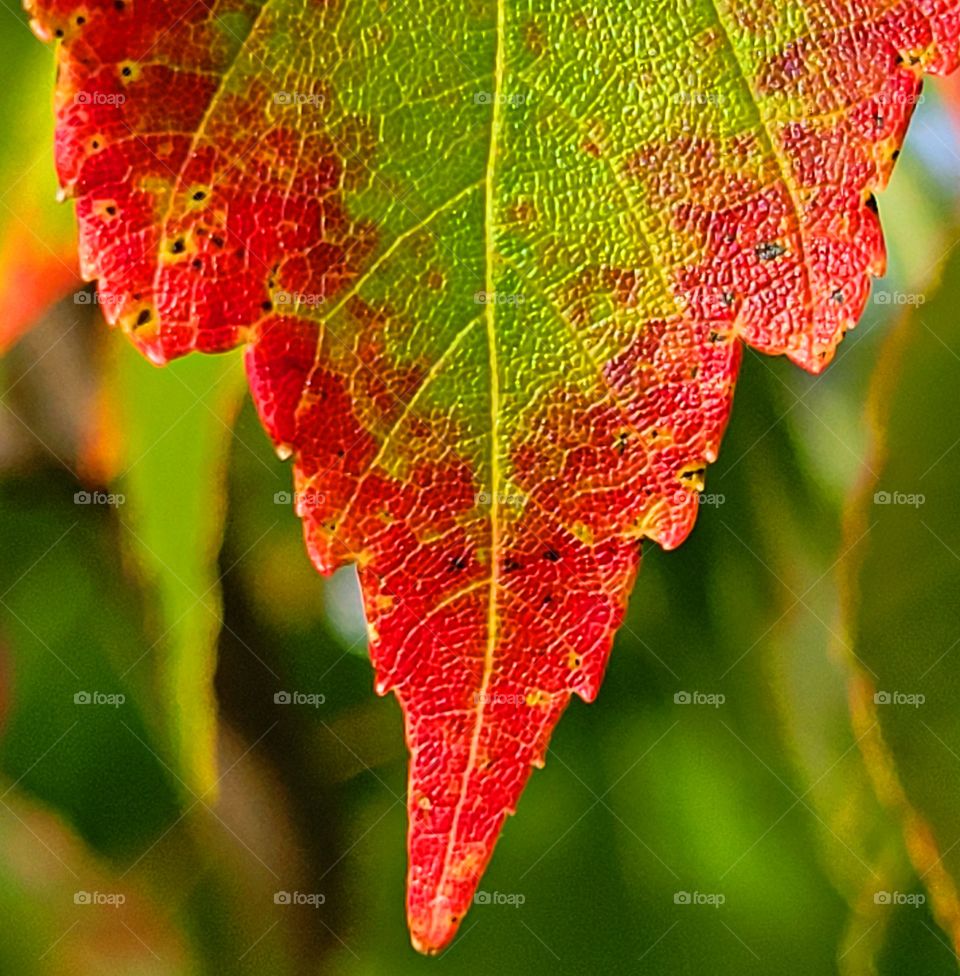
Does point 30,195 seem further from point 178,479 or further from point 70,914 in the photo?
point 70,914

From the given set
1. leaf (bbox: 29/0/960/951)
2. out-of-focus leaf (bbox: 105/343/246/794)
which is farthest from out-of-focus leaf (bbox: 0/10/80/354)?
leaf (bbox: 29/0/960/951)

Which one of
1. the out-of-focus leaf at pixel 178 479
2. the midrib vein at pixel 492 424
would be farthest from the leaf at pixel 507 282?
the out-of-focus leaf at pixel 178 479

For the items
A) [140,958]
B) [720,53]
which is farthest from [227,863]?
[720,53]

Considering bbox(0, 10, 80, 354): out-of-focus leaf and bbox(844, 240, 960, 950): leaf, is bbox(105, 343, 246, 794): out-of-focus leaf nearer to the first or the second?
bbox(0, 10, 80, 354): out-of-focus leaf

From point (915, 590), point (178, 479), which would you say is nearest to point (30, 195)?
point (178, 479)

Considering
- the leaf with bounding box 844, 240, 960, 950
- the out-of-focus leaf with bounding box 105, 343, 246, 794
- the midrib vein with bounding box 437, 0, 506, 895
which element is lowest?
the leaf with bounding box 844, 240, 960, 950

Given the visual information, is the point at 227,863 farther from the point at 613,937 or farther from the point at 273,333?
the point at 273,333
